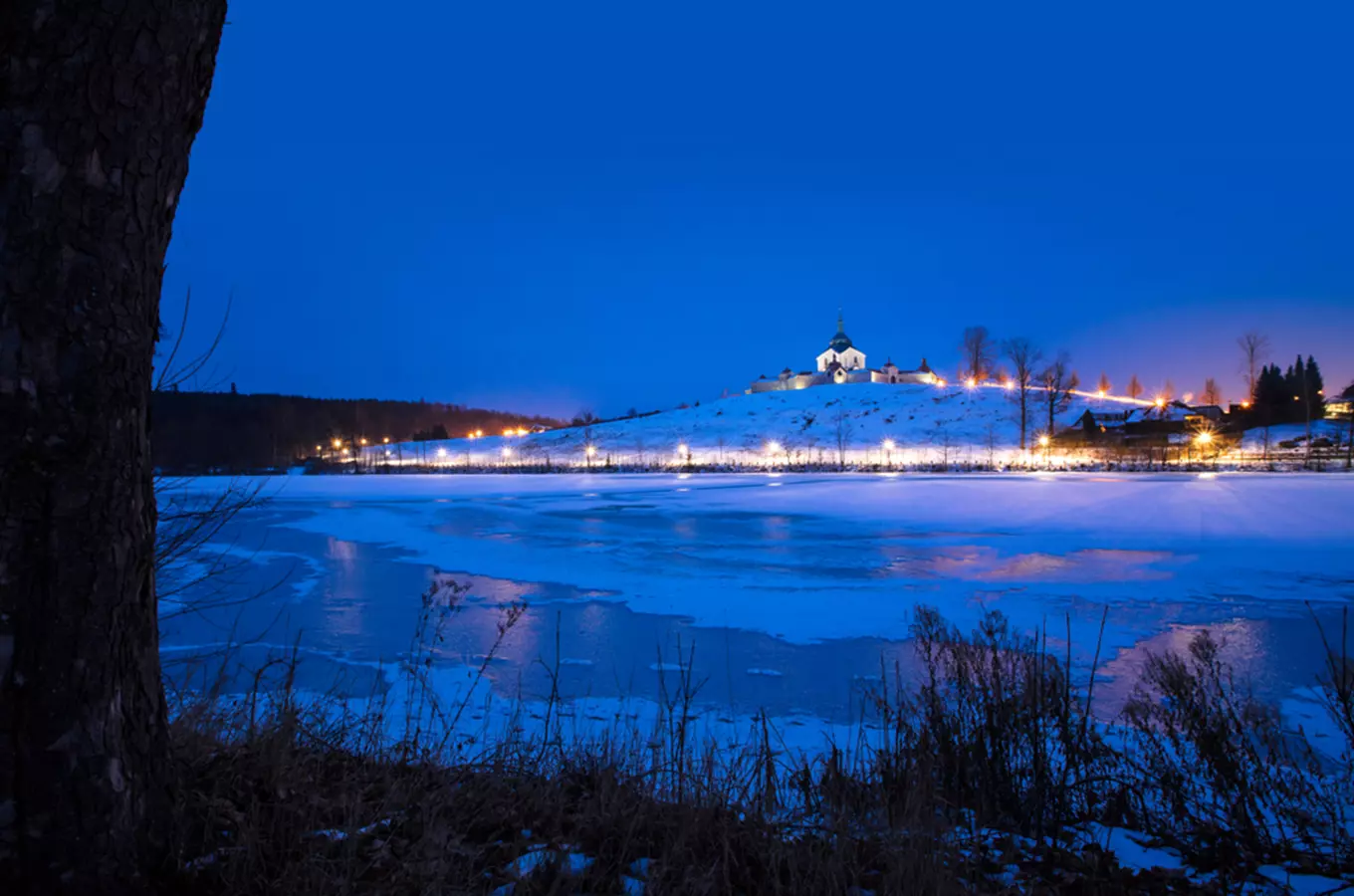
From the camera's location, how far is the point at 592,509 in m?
29.0

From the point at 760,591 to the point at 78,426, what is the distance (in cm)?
1096

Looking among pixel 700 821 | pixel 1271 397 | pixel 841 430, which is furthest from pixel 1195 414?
pixel 700 821

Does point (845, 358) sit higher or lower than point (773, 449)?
higher

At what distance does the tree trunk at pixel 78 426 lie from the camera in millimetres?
1824

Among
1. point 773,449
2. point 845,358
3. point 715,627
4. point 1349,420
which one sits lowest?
point 715,627

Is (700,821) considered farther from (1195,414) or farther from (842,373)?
(842,373)

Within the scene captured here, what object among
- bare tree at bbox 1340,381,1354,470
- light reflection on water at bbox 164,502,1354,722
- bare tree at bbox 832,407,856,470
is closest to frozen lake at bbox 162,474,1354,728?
light reflection on water at bbox 164,502,1354,722

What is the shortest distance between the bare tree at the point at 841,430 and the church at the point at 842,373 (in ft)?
97.4

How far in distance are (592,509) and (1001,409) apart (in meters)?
77.0

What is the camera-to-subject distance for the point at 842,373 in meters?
129

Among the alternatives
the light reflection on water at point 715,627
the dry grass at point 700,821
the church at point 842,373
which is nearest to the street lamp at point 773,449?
the church at point 842,373

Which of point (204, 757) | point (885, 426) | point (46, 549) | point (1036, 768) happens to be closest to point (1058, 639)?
point (1036, 768)

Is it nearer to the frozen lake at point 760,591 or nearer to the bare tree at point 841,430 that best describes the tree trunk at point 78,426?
the frozen lake at point 760,591

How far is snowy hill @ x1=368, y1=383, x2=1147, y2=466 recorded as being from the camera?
8062 centimetres
